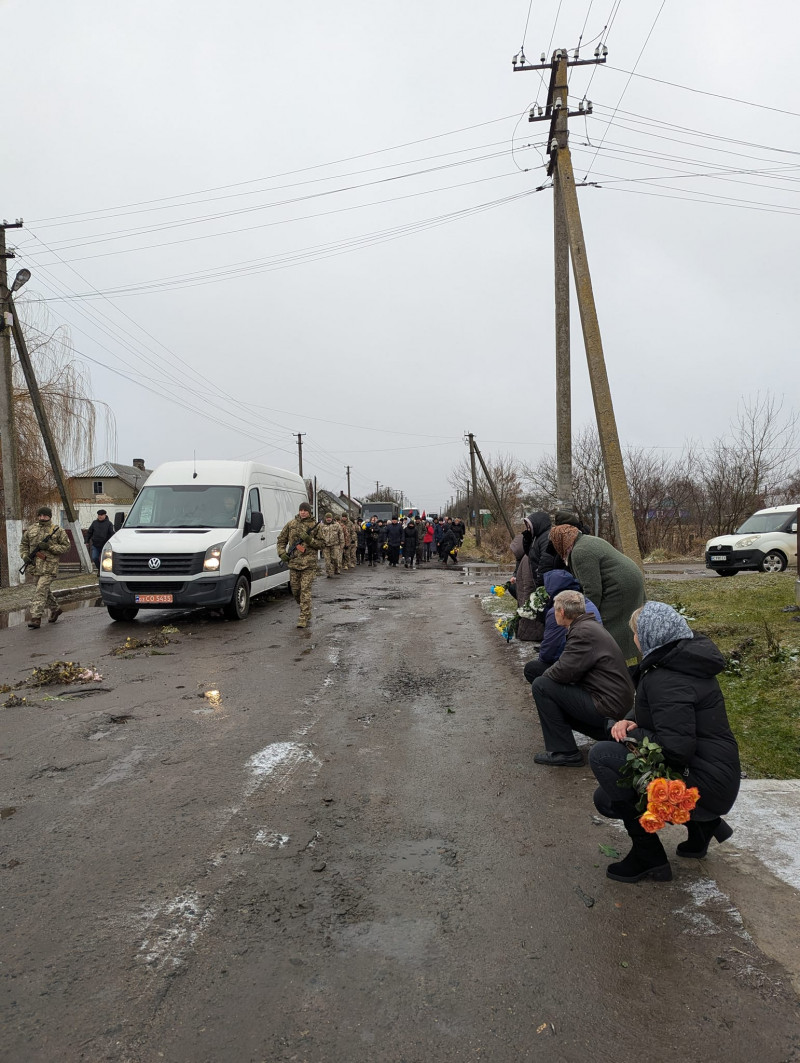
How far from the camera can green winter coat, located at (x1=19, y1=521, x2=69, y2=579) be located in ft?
37.8

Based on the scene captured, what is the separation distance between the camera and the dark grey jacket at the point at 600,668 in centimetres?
471

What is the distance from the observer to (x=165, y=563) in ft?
36.1

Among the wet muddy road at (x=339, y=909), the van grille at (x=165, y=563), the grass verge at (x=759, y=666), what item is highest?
the van grille at (x=165, y=563)

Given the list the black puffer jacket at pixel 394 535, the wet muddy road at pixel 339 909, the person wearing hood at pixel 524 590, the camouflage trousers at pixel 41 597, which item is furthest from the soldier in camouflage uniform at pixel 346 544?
the wet muddy road at pixel 339 909

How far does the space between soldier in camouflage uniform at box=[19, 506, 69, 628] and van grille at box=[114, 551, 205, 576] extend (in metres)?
1.38

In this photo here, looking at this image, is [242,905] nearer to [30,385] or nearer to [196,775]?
[196,775]

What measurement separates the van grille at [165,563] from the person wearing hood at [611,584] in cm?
684

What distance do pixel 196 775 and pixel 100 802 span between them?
2.11 feet

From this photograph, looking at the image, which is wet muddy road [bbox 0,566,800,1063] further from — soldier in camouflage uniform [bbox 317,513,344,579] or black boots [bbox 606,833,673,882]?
soldier in camouflage uniform [bbox 317,513,344,579]

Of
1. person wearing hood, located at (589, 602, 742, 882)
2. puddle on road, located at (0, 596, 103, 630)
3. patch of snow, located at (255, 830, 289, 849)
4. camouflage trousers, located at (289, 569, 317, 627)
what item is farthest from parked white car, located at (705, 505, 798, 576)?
patch of snow, located at (255, 830, 289, 849)

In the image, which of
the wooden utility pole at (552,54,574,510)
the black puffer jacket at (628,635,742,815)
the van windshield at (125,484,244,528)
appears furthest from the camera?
the wooden utility pole at (552,54,574,510)

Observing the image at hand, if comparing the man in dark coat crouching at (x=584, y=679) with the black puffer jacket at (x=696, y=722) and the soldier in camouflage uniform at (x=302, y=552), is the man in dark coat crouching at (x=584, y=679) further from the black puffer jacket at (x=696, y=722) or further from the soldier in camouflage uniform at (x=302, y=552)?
the soldier in camouflage uniform at (x=302, y=552)

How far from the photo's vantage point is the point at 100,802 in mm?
4520

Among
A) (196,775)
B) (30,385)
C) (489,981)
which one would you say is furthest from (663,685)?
(30,385)
